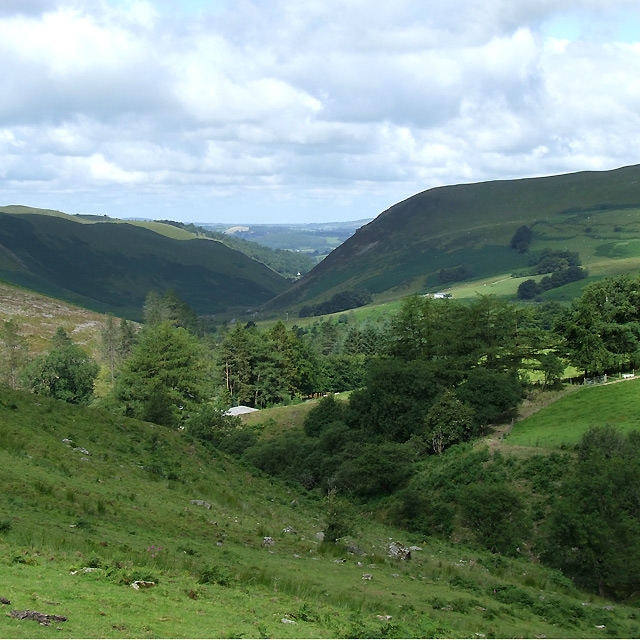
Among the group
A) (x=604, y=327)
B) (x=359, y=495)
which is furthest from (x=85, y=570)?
(x=604, y=327)

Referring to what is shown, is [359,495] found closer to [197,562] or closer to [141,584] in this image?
[197,562]

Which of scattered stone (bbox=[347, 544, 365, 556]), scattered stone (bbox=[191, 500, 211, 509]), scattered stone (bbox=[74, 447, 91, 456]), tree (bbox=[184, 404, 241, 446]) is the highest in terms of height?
scattered stone (bbox=[74, 447, 91, 456])

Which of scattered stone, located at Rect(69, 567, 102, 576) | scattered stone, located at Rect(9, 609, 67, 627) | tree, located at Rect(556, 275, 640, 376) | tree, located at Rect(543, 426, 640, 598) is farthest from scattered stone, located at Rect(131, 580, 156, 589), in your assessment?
tree, located at Rect(556, 275, 640, 376)

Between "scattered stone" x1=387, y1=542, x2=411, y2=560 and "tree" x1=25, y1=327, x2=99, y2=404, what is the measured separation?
2558 inches

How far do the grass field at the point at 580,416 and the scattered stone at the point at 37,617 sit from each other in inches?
1750

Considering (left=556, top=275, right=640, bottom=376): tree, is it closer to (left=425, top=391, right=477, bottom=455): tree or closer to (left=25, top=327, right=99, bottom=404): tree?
(left=425, top=391, right=477, bottom=455): tree

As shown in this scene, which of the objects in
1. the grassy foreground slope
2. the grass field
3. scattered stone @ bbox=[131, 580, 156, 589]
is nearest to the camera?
the grassy foreground slope

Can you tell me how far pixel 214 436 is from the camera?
65.2 m

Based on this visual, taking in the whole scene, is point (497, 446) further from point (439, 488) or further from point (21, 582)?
point (21, 582)

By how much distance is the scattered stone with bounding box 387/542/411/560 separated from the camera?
1193 inches

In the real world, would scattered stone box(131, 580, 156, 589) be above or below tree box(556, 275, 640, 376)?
below

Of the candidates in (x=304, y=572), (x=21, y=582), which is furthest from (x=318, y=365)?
(x=21, y=582)

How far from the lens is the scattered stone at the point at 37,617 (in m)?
12.4

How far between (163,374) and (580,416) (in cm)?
4579
